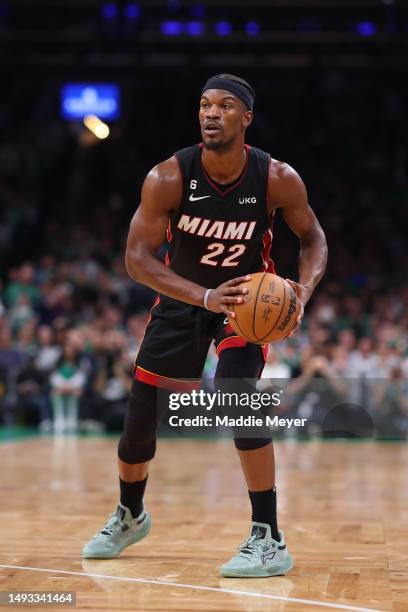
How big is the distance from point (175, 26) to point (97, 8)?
1358 millimetres

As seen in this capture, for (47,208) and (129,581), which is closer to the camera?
(129,581)

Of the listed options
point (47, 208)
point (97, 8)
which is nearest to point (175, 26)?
A: point (97, 8)

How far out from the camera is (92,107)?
1822 centimetres

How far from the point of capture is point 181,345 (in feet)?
14.6

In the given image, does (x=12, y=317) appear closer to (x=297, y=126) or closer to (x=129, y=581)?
(x=297, y=126)

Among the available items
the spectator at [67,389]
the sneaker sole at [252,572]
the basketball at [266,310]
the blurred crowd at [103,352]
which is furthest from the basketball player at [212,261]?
the spectator at [67,389]

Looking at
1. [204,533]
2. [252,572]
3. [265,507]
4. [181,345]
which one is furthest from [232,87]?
[204,533]

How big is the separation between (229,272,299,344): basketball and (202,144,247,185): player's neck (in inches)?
23.1

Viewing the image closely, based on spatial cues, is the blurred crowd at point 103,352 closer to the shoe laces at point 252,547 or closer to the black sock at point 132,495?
the black sock at point 132,495

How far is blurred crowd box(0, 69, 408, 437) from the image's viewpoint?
12.7 metres

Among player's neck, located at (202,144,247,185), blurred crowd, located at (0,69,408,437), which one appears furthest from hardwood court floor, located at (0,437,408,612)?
blurred crowd, located at (0,69,408,437)

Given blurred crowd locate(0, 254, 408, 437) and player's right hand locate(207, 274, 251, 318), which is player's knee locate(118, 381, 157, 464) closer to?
player's right hand locate(207, 274, 251, 318)

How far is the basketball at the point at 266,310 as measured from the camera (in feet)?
12.9

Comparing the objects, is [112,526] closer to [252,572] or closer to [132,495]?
[132,495]
